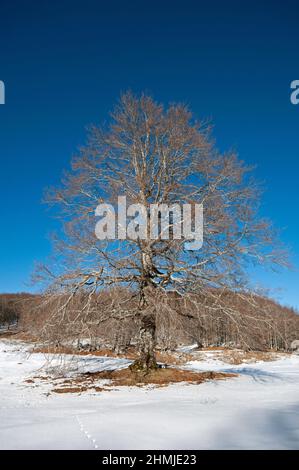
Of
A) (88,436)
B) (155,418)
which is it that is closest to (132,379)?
(155,418)

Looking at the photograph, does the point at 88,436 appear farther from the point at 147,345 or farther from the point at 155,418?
the point at 147,345

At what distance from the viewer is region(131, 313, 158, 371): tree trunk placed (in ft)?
39.3

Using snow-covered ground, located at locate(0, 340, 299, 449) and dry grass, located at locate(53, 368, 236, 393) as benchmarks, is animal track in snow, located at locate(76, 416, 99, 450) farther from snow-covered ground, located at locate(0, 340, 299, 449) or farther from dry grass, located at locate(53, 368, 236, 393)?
dry grass, located at locate(53, 368, 236, 393)

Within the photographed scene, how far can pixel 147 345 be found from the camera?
12141 millimetres

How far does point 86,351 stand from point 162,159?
1301cm

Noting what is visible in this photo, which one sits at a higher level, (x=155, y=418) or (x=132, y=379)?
(x=155, y=418)
